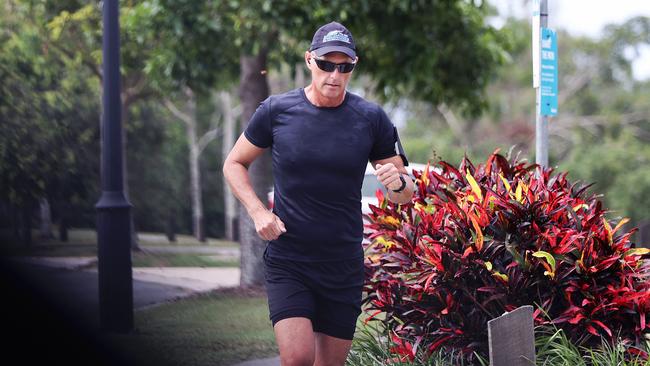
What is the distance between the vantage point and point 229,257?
63.1 ft

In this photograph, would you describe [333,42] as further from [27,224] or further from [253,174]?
[27,224]

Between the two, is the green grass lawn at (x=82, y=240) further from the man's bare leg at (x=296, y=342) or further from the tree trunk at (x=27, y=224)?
the man's bare leg at (x=296, y=342)

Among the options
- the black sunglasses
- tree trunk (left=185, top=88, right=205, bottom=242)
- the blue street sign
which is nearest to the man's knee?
the black sunglasses

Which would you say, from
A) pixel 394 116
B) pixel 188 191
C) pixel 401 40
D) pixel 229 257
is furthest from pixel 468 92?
pixel 394 116

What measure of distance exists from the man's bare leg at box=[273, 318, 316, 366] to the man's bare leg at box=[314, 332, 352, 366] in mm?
229

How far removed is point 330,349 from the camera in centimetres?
439

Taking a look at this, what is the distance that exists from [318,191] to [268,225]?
286mm

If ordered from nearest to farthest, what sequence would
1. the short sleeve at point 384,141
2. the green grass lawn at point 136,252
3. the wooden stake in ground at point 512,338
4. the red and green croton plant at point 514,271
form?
the short sleeve at point 384,141 → the wooden stake in ground at point 512,338 → the red and green croton plant at point 514,271 → the green grass lawn at point 136,252

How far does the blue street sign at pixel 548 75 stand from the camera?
727 cm

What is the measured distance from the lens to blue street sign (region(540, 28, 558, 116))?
7273 millimetres

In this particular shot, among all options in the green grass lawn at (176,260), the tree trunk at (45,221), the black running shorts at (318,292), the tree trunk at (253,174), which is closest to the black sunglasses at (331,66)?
the black running shorts at (318,292)

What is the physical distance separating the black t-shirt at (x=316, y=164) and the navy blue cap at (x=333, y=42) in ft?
0.79

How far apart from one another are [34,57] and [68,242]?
120 inches

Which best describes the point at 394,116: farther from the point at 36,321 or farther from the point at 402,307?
the point at 402,307
